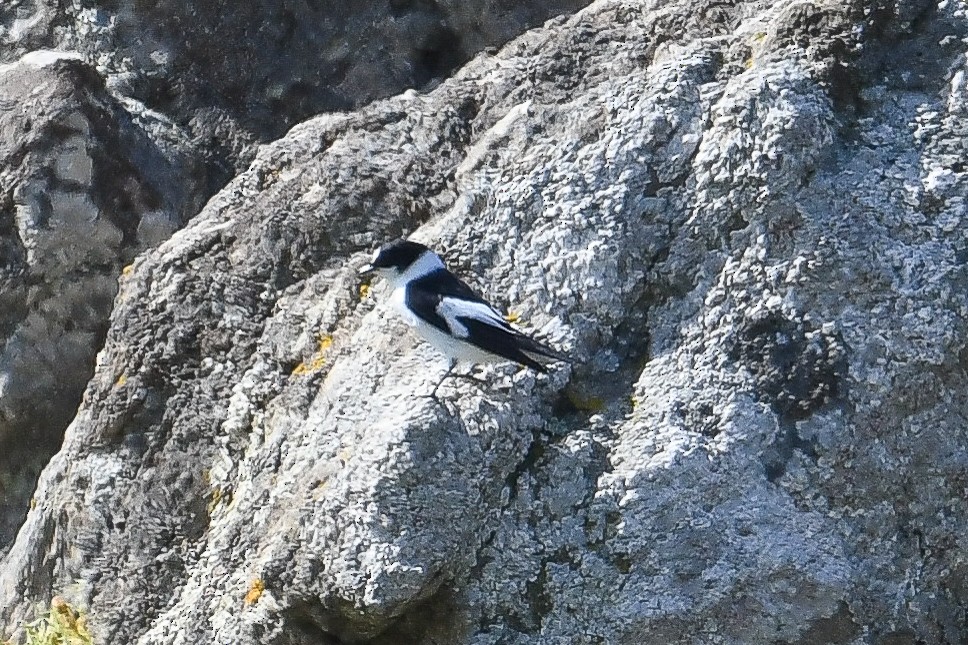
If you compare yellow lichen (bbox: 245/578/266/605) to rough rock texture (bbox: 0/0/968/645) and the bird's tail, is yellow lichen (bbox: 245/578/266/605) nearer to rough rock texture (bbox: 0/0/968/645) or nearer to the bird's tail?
rough rock texture (bbox: 0/0/968/645)

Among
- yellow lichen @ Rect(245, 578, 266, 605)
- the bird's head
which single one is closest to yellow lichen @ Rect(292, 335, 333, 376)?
the bird's head

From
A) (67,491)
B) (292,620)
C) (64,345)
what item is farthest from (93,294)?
(292,620)

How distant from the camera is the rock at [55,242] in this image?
23.4 feet

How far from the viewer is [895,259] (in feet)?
15.0

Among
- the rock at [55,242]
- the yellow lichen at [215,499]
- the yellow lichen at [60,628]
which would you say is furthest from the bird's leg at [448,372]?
the rock at [55,242]

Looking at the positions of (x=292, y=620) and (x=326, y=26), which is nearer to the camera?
(x=292, y=620)

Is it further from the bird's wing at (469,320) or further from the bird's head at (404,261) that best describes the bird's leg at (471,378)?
the bird's head at (404,261)

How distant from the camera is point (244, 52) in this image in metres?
8.12

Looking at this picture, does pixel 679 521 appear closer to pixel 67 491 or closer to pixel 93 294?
pixel 67 491

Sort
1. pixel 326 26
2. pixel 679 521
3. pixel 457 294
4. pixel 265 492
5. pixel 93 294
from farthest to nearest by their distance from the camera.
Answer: pixel 326 26 < pixel 93 294 < pixel 265 492 < pixel 457 294 < pixel 679 521

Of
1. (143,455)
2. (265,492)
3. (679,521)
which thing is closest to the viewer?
(679,521)

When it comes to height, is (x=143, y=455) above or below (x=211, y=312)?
below

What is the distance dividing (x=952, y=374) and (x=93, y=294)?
185 inches

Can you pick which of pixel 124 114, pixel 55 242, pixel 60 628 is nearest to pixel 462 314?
pixel 60 628
